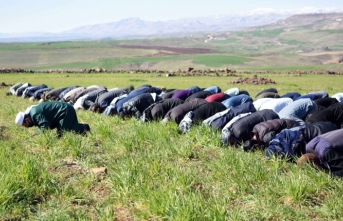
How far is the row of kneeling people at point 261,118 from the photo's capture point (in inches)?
199

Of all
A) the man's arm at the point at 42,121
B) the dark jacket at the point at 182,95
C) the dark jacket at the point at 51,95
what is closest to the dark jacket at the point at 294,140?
the man's arm at the point at 42,121

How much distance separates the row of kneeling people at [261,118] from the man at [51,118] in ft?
6.25

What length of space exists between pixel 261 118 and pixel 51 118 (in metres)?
4.47

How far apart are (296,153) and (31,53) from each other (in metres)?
81.7

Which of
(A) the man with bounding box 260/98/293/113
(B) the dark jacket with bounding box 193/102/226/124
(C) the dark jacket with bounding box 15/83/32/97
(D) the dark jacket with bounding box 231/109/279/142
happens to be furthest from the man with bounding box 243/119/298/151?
(C) the dark jacket with bounding box 15/83/32/97

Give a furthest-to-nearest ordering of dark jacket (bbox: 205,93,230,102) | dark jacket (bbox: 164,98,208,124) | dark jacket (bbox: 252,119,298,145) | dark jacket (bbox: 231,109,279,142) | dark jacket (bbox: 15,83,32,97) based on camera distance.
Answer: dark jacket (bbox: 15,83,32,97) < dark jacket (bbox: 205,93,230,102) < dark jacket (bbox: 164,98,208,124) < dark jacket (bbox: 231,109,279,142) < dark jacket (bbox: 252,119,298,145)

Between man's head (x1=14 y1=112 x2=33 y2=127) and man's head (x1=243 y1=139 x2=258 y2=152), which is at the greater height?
man's head (x1=14 y1=112 x2=33 y2=127)

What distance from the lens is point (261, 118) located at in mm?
6793

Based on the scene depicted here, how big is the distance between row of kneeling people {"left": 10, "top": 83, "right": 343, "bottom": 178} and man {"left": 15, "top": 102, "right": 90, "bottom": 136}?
1905 millimetres

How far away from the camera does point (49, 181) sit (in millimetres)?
4730

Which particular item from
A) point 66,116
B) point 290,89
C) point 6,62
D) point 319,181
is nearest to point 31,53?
point 6,62

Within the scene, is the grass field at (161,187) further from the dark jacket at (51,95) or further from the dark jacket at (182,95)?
the dark jacket at (51,95)

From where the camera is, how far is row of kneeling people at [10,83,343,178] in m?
5.05

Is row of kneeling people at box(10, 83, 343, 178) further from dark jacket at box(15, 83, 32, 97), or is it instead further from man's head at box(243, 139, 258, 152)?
dark jacket at box(15, 83, 32, 97)
